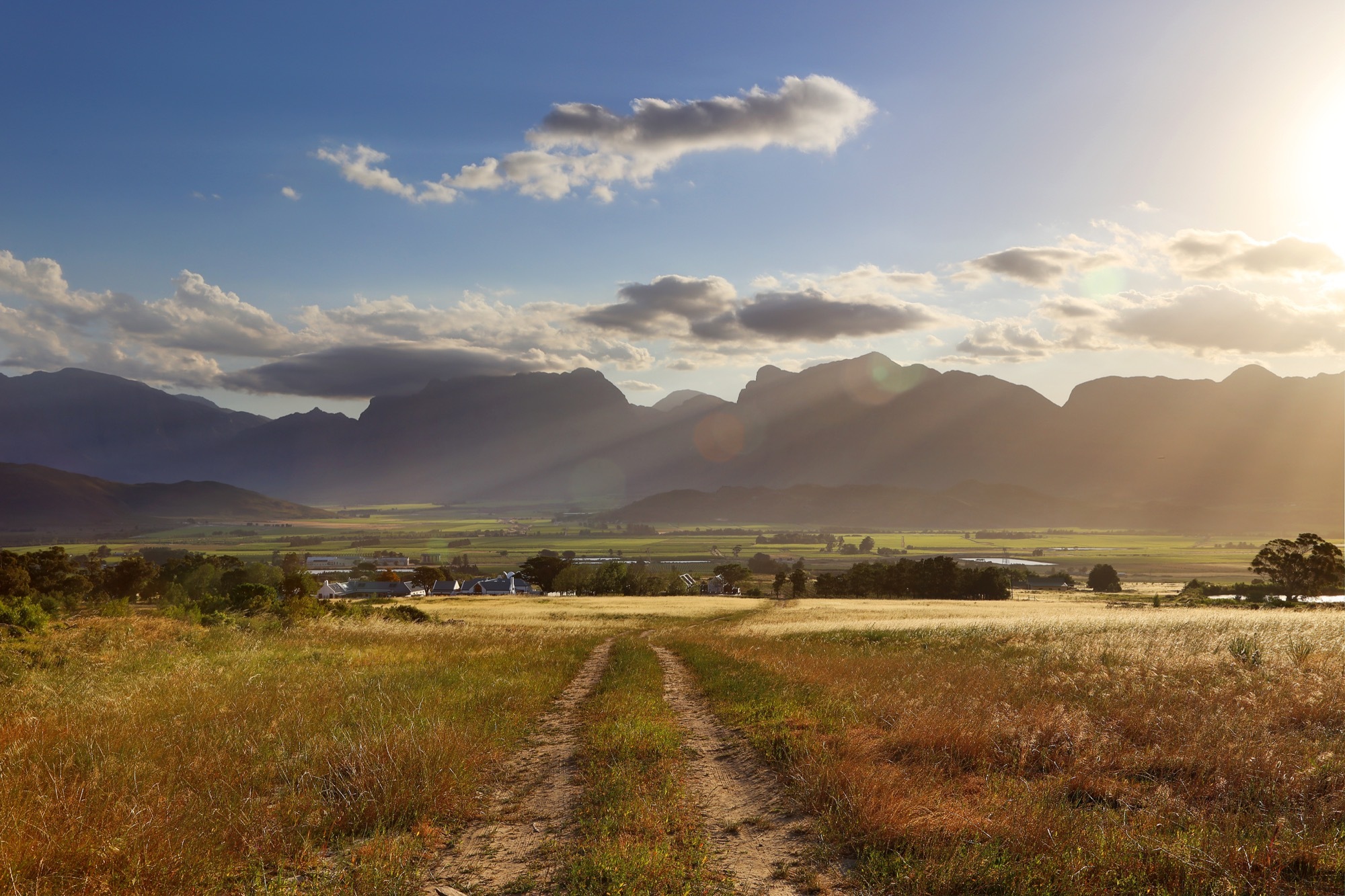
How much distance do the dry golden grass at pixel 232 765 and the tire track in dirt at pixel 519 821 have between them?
0.36 metres

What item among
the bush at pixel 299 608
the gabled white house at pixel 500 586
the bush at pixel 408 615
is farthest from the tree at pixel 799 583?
the bush at pixel 299 608

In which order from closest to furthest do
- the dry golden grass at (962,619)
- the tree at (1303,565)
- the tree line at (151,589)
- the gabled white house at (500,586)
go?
the tree line at (151,589)
the dry golden grass at (962,619)
the tree at (1303,565)
the gabled white house at (500,586)

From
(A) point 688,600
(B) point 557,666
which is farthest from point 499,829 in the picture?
(A) point 688,600

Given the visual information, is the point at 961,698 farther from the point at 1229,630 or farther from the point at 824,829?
the point at 1229,630

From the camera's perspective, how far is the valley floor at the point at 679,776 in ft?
20.3

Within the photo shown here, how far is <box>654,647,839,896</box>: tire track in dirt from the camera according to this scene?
20.5 feet

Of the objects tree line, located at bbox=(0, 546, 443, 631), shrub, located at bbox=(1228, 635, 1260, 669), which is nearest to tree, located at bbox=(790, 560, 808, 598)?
tree line, located at bbox=(0, 546, 443, 631)

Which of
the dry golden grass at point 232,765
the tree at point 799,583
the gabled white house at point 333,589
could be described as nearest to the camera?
the dry golden grass at point 232,765

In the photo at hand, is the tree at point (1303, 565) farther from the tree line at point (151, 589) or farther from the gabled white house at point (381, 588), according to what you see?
the gabled white house at point (381, 588)

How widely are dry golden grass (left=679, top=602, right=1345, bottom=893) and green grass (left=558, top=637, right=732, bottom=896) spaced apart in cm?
152

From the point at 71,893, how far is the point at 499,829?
3739 mm

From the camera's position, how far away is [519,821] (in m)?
7.95

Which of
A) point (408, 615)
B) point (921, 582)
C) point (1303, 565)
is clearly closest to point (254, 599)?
point (408, 615)

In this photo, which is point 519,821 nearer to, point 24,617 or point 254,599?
point 24,617
